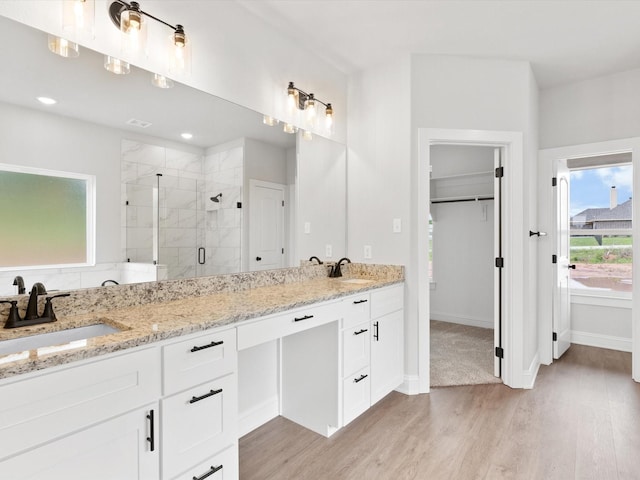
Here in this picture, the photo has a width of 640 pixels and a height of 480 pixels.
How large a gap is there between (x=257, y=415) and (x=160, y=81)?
2.11m

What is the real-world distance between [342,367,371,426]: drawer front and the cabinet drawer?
0.84 m

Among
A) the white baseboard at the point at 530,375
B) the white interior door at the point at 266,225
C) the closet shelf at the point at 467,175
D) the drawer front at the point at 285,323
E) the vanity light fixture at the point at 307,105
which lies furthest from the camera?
the closet shelf at the point at 467,175

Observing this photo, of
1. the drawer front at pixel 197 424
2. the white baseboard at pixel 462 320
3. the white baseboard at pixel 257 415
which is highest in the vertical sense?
the drawer front at pixel 197 424

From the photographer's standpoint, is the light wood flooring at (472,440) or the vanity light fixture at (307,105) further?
the vanity light fixture at (307,105)

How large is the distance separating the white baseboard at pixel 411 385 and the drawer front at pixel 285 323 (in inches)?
42.5

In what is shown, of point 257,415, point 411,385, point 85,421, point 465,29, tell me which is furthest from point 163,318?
point 465,29

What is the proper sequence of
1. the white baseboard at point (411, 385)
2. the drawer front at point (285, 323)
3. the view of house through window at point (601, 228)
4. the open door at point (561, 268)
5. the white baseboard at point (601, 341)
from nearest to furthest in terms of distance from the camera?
the drawer front at point (285, 323), the white baseboard at point (411, 385), the open door at point (561, 268), the white baseboard at point (601, 341), the view of house through window at point (601, 228)

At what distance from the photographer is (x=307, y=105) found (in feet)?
9.20

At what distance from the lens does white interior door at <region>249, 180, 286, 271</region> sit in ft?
8.00

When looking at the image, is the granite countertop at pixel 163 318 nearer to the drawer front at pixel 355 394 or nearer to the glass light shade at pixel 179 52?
the drawer front at pixel 355 394

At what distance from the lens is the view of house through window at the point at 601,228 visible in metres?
4.15

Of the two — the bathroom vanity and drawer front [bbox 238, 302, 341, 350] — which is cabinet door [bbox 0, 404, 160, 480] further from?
drawer front [bbox 238, 302, 341, 350]

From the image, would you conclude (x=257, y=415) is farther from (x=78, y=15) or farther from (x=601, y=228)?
(x=601, y=228)

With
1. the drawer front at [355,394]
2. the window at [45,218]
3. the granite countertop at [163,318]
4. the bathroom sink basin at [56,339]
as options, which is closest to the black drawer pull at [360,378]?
the drawer front at [355,394]
